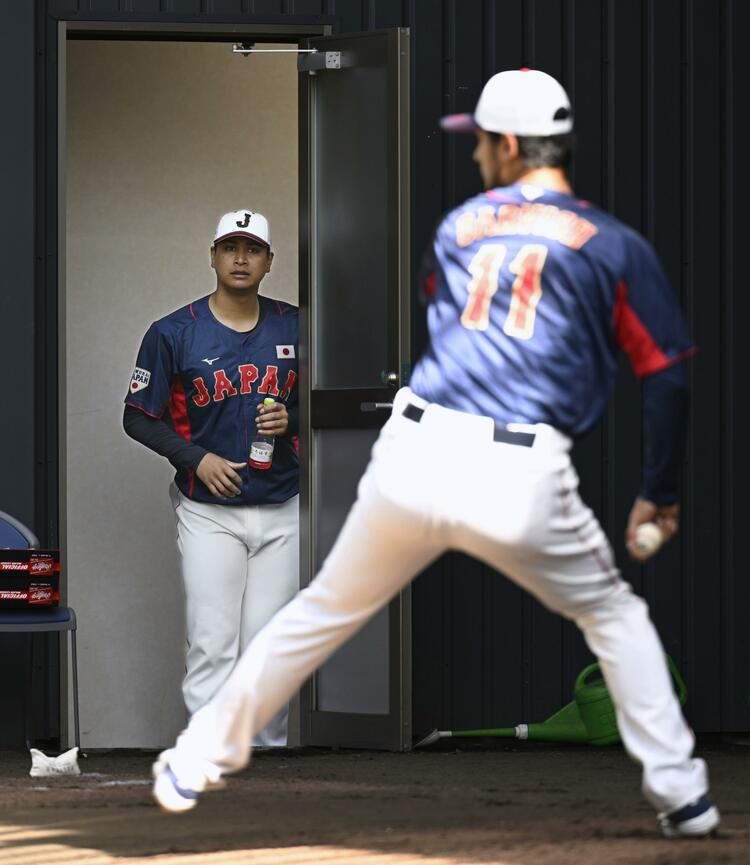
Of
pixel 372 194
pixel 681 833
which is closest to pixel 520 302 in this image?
pixel 681 833

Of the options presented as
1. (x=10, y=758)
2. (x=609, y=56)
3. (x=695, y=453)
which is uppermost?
(x=609, y=56)

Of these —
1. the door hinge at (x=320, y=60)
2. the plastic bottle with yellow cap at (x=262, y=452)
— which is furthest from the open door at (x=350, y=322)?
the plastic bottle with yellow cap at (x=262, y=452)

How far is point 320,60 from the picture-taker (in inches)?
241

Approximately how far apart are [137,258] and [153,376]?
155 centimetres

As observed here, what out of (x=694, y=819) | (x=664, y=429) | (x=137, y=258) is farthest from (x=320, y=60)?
(x=694, y=819)

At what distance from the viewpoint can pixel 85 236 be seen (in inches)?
298

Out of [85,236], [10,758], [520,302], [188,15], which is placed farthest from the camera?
[85,236]

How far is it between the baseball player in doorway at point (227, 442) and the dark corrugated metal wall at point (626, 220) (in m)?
0.56

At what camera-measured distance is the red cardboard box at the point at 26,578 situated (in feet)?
18.7

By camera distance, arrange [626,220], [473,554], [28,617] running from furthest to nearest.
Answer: [626,220], [28,617], [473,554]

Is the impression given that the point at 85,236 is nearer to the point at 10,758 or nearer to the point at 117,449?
the point at 117,449

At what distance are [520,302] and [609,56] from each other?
Result: 326 centimetres

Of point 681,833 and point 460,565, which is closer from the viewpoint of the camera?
point 681,833

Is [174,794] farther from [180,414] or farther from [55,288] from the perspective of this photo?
[55,288]
